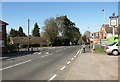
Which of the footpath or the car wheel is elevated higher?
the car wheel

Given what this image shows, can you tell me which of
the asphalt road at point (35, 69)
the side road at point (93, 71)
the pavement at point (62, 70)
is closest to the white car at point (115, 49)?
the asphalt road at point (35, 69)

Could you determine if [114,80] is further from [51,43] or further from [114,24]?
→ [51,43]

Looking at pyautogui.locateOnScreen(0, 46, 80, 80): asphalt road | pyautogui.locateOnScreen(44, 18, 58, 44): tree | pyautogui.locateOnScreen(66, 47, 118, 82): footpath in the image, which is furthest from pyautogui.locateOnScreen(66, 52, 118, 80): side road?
pyautogui.locateOnScreen(44, 18, 58, 44): tree

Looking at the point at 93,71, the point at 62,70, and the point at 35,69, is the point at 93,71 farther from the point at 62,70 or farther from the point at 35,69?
the point at 35,69

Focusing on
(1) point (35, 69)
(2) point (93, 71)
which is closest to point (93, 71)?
(2) point (93, 71)

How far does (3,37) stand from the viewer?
53.9 m

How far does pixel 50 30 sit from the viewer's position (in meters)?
107

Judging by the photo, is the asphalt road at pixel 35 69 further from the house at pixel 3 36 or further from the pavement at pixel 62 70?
the house at pixel 3 36

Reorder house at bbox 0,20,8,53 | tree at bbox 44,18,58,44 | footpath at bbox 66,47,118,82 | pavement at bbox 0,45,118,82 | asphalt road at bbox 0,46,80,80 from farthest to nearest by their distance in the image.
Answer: tree at bbox 44,18,58,44 → house at bbox 0,20,8,53 → asphalt road at bbox 0,46,80,80 → pavement at bbox 0,45,118,82 → footpath at bbox 66,47,118,82

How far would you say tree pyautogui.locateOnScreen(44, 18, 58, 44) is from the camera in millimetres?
106750

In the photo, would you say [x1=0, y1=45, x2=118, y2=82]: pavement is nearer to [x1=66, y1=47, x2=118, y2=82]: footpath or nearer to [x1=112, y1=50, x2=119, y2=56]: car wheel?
[x1=66, y1=47, x2=118, y2=82]: footpath

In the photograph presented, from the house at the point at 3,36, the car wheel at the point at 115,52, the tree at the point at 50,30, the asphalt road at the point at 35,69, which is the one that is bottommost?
the asphalt road at the point at 35,69

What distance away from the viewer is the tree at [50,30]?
107 metres

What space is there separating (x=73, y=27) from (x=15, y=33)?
31667 millimetres
